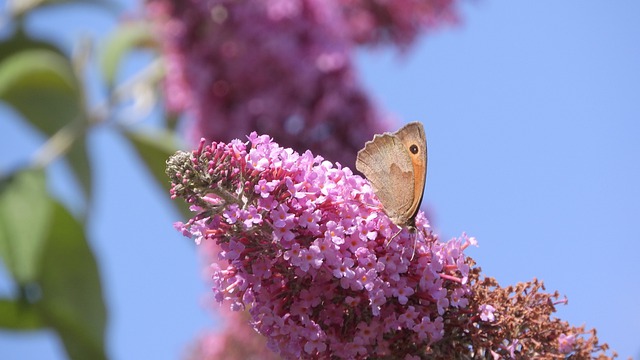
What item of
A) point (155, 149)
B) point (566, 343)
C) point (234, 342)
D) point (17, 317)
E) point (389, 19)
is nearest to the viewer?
point (566, 343)

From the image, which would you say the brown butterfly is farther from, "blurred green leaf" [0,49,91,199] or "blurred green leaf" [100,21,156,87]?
"blurred green leaf" [100,21,156,87]

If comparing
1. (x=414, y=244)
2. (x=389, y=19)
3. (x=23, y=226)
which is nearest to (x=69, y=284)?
(x=23, y=226)

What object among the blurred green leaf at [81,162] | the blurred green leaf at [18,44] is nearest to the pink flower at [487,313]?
the blurred green leaf at [81,162]

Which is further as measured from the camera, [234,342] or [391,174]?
[234,342]

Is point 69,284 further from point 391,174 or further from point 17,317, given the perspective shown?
point 391,174

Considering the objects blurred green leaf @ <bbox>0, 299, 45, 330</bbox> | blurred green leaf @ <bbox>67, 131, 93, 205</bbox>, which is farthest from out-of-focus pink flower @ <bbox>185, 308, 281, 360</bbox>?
blurred green leaf @ <bbox>0, 299, 45, 330</bbox>

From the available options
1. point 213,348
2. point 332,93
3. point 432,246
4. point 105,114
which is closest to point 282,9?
point 332,93
